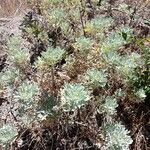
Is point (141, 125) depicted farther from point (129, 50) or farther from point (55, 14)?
point (55, 14)

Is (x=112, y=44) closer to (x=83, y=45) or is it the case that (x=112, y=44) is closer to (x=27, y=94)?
(x=83, y=45)

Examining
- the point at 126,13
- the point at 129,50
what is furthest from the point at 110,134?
the point at 126,13

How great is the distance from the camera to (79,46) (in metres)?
3.04

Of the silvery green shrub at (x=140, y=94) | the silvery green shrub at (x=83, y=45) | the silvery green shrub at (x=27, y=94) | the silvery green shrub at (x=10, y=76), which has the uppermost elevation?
the silvery green shrub at (x=83, y=45)

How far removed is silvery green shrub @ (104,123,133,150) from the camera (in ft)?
8.57

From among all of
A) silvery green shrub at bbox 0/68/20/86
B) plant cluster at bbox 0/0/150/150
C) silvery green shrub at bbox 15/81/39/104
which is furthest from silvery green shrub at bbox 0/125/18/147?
silvery green shrub at bbox 0/68/20/86

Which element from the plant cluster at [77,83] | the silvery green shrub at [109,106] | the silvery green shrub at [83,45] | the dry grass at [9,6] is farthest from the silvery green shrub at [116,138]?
the dry grass at [9,6]

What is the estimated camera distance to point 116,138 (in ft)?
8.59

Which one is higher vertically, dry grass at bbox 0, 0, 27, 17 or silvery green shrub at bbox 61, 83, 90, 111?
silvery green shrub at bbox 61, 83, 90, 111

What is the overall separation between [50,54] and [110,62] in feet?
1.41

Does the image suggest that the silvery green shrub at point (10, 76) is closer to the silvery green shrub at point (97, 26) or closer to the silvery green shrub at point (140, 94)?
the silvery green shrub at point (97, 26)

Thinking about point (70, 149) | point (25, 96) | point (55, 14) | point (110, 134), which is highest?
point (55, 14)

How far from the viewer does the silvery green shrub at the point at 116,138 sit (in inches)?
103

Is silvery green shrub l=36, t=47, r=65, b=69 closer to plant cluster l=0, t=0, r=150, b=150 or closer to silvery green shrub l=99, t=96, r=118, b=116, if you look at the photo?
plant cluster l=0, t=0, r=150, b=150
